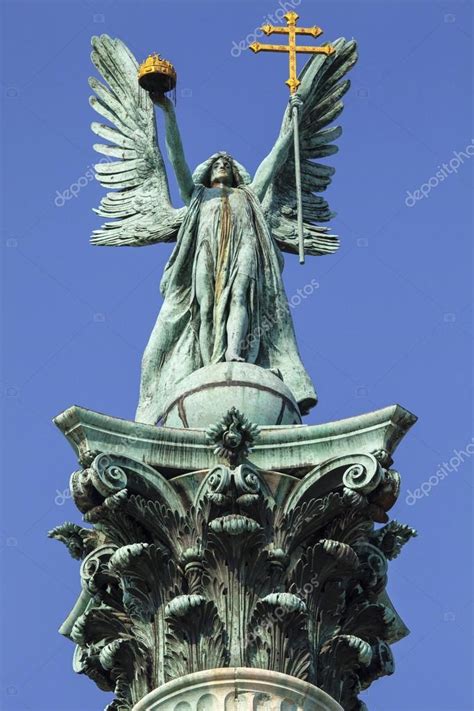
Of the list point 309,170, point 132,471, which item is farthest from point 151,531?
point 309,170

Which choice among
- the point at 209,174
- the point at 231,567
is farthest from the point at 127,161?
the point at 231,567

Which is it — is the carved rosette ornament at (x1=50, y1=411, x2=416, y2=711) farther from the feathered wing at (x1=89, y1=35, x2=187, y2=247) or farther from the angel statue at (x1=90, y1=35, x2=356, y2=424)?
the feathered wing at (x1=89, y1=35, x2=187, y2=247)

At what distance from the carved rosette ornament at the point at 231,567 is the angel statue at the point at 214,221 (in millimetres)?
3537

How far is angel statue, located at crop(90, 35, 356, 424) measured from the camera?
32.7 metres

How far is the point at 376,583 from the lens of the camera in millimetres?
29328

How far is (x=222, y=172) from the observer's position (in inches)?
1356

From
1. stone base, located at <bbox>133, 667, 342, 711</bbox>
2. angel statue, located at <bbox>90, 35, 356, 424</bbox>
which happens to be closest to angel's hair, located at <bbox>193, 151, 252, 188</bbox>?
angel statue, located at <bbox>90, 35, 356, 424</bbox>

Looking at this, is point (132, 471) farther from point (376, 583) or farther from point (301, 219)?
point (301, 219)

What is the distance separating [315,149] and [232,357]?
6027 millimetres

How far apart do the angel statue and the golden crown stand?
1.67 ft

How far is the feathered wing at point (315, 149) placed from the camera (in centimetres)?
3544

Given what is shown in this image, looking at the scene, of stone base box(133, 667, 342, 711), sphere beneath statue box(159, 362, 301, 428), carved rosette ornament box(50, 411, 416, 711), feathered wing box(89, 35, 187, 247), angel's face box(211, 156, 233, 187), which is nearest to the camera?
stone base box(133, 667, 342, 711)

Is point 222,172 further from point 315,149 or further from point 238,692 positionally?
point 238,692

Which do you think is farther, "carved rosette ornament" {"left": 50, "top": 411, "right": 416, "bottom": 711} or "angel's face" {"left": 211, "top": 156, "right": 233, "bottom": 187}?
"angel's face" {"left": 211, "top": 156, "right": 233, "bottom": 187}
